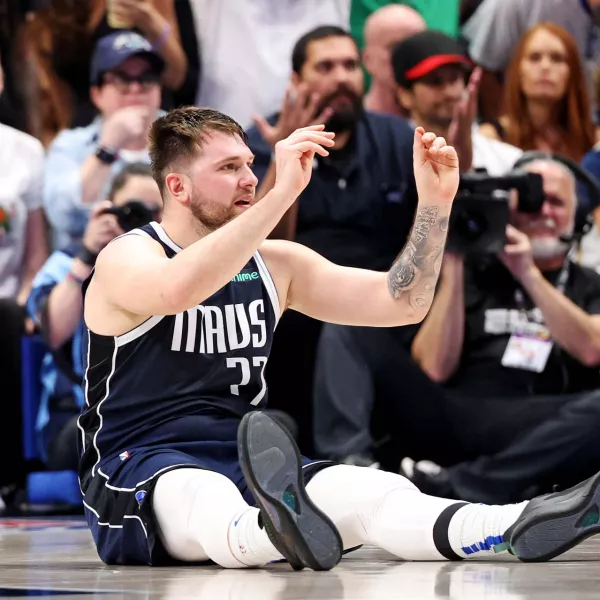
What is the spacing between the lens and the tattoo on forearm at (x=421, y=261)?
106 inches

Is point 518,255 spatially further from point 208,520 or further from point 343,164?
point 208,520

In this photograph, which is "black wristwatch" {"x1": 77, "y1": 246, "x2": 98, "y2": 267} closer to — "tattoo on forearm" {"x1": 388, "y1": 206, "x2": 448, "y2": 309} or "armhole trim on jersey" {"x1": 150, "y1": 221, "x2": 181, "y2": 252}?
"armhole trim on jersey" {"x1": 150, "y1": 221, "x2": 181, "y2": 252}

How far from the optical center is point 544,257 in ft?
18.1

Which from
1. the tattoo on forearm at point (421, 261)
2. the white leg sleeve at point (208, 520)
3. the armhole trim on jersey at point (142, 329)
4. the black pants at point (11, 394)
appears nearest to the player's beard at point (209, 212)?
the armhole trim on jersey at point (142, 329)

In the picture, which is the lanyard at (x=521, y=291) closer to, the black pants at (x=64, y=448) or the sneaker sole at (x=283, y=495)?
the black pants at (x=64, y=448)

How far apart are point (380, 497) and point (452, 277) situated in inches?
121

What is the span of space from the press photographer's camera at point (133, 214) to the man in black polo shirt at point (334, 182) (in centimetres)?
58

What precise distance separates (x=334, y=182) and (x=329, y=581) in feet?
12.3

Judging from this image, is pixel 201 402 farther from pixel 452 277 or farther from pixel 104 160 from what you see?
pixel 104 160

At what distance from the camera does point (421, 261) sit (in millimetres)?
2715

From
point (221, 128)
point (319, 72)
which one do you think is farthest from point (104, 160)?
point (221, 128)

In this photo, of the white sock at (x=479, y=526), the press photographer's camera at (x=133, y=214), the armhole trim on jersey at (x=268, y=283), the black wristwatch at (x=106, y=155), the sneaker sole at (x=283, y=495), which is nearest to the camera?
the sneaker sole at (x=283, y=495)

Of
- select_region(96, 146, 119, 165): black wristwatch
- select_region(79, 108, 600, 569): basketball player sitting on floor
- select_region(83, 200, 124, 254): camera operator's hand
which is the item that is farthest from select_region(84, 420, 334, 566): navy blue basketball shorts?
select_region(96, 146, 119, 165): black wristwatch

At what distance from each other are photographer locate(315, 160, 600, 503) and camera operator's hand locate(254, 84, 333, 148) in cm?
102
